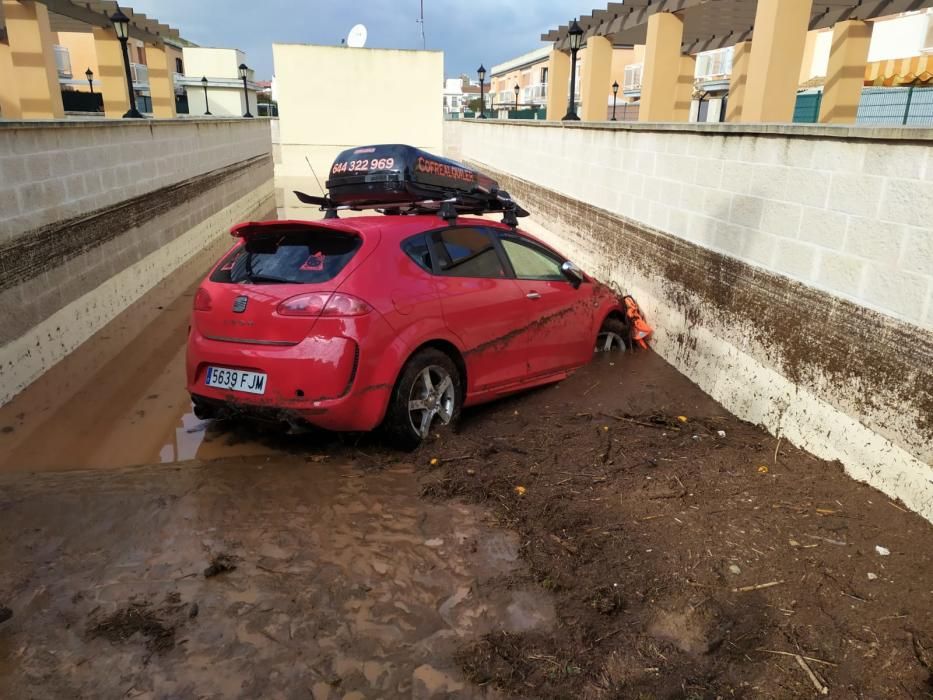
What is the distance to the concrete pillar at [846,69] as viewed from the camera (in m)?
14.1

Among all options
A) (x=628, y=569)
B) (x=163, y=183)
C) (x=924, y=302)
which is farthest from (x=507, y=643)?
(x=163, y=183)

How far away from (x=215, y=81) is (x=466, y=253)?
47.4 meters

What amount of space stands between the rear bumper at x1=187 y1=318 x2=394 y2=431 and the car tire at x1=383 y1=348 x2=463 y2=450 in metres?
0.13

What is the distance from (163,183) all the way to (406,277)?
8029 mm

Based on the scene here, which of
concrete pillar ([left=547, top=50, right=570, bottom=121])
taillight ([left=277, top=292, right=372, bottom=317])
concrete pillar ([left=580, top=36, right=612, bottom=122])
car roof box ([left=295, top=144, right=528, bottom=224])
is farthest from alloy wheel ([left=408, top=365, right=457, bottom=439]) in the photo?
concrete pillar ([left=547, top=50, right=570, bottom=121])

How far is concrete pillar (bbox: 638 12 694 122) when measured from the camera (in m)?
13.8

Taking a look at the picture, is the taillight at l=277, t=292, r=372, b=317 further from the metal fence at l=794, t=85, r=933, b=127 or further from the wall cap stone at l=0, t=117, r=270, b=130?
the metal fence at l=794, t=85, r=933, b=127

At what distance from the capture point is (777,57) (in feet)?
31.2

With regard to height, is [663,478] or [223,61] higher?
[223,61]

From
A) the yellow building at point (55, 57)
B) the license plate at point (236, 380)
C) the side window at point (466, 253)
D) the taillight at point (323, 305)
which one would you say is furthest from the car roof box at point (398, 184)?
the yellow building at point (55, 57)

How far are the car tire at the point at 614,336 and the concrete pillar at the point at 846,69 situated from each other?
31.9ft

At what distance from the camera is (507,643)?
2.89 m

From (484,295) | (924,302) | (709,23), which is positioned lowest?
(484,295)

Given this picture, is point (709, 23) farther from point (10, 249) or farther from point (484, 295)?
point (10, 249)
